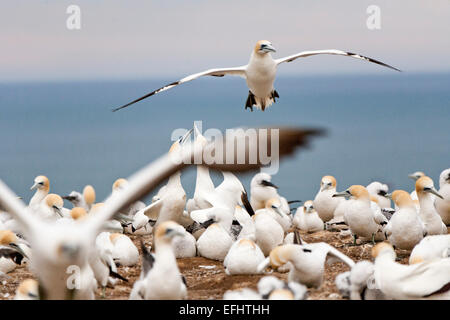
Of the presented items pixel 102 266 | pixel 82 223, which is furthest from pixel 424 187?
pixel 82 223

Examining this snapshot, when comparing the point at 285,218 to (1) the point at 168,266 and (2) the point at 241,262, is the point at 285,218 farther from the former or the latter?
(1) the point at 168,266

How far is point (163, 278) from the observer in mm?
6070

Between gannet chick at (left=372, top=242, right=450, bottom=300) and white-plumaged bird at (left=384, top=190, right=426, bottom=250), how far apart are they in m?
1.96

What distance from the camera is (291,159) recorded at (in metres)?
6.13

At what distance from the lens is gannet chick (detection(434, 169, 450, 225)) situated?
10000mm

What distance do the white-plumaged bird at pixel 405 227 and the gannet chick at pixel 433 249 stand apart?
750mm

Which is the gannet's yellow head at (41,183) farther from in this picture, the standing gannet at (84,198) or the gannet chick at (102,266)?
the gannet chick at (102,266)

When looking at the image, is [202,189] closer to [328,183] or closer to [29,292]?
[328,183]

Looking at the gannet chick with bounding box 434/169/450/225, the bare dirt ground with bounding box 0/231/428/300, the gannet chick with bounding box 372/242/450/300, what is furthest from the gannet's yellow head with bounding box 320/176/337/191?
the gannet chick with bounding box 372/242/450/300

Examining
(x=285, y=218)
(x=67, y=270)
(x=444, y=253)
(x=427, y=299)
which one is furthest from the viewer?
(x=285, y=218)

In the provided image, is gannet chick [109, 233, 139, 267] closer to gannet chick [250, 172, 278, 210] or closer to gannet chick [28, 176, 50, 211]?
gannet chick [250, 172, 278, 210]

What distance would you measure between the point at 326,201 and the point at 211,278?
309cm

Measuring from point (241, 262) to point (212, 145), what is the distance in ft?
6.02
